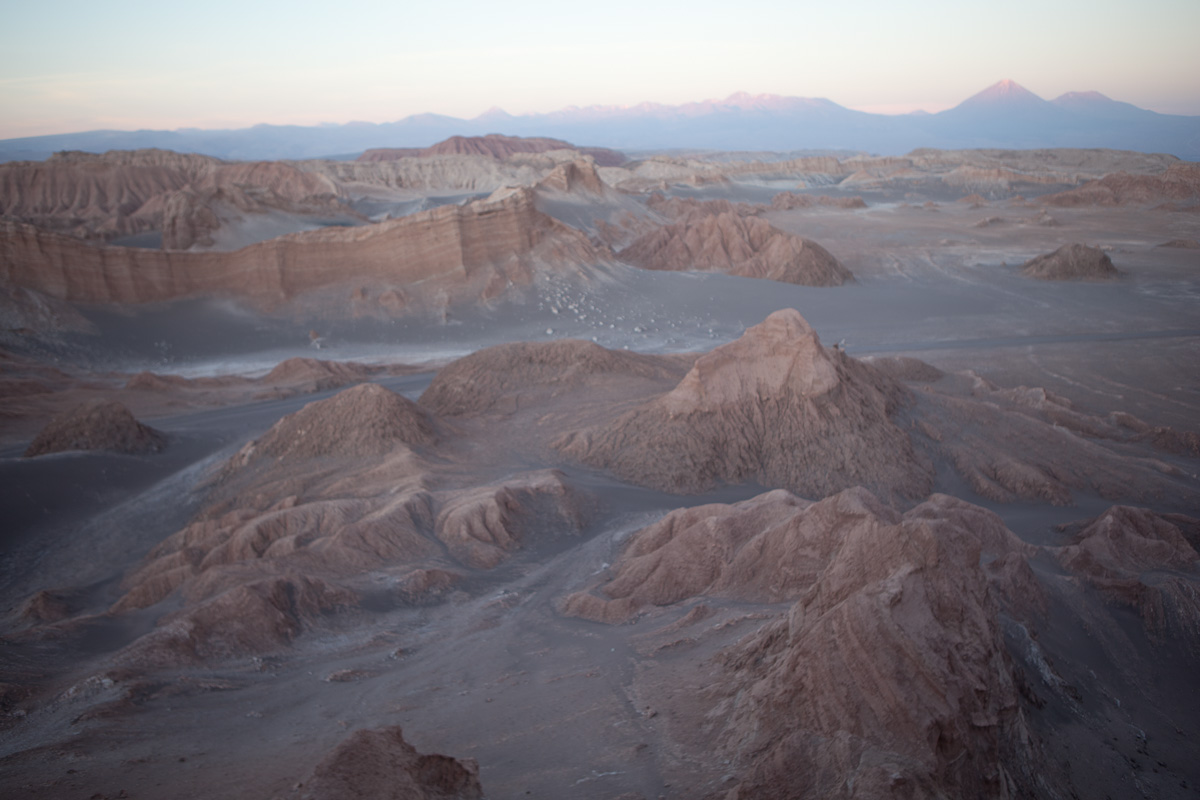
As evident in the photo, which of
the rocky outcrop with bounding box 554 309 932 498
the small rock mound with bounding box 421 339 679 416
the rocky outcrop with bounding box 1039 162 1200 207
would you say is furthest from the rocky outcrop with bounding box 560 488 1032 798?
the rocky outcrop with bounding box 1039 162 1200 207

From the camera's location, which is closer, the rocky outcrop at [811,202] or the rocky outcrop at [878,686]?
the rocky outcrop at [878,686]

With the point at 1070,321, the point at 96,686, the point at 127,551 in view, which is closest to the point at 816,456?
the point at 96,686

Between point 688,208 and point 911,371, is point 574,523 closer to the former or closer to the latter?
point 911,371

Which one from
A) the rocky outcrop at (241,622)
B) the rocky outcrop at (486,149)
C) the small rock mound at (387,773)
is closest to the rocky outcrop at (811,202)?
the rocky outcrop at (486,149)

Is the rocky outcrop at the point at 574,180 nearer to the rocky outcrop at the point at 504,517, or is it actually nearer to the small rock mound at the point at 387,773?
the rocky outcrop at the point at 504,517

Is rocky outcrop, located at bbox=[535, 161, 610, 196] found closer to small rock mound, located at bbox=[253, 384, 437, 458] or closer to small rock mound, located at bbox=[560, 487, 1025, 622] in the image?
small rock mound, located at bbox=[253, 384, 437, 458]

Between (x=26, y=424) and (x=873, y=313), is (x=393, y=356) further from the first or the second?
(x=873, y=313)
